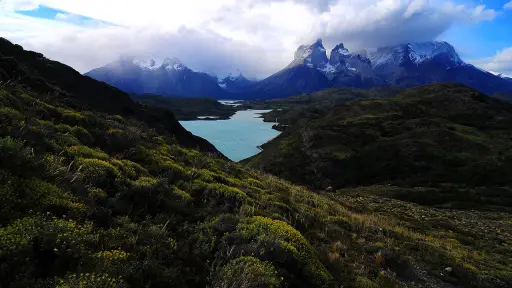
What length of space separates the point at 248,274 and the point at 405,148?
324 ft

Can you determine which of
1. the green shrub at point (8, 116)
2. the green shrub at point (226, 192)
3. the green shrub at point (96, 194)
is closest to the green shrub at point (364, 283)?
the green shrub at point (226, 192)

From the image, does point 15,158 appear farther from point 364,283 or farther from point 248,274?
point 364,283

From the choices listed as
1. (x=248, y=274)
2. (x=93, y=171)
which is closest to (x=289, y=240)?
(x=248, y=274)

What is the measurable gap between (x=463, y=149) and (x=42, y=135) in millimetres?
104803

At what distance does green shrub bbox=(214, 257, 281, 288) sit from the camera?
7547 millimetres

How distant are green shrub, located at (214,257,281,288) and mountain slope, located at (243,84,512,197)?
78.1m

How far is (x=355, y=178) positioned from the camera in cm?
8694

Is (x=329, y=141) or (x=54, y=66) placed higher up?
(x=54, y=66)

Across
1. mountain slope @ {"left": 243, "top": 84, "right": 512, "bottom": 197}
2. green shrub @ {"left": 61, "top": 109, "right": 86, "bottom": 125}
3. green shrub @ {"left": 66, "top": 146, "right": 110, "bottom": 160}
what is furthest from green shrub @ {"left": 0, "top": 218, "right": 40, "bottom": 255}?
mountain slope @ {"left": 243, "top": 84, "right": 512, "bottom": 197}

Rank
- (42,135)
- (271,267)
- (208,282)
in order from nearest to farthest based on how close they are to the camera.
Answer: (208,282) → (271,267) → (42,135)

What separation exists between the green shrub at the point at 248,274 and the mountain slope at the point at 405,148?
78114 mm

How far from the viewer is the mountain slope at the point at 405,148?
8325 cm

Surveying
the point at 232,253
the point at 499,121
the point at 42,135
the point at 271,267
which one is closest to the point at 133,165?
the point at 42,135

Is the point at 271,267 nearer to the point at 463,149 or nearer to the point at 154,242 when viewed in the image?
the point at 154,242
